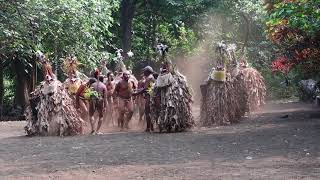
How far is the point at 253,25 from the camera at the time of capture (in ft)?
108

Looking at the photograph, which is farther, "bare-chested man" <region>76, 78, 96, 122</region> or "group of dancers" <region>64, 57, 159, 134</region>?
"bare-chested man" <region>76, 78, 96, 122</region>

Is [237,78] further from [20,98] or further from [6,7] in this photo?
[20,98]

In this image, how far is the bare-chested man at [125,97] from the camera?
559 inches

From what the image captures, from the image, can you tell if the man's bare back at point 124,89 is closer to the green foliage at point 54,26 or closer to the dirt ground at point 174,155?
the dirt ground at point 174,155

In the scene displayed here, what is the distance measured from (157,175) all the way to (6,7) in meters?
10.6

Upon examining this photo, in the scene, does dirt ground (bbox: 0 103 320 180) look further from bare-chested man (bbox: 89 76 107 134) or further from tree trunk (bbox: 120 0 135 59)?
tree trunk (bbox: 120 0 135 59)

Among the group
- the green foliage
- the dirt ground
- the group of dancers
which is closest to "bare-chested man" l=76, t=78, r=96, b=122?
the group of dancers

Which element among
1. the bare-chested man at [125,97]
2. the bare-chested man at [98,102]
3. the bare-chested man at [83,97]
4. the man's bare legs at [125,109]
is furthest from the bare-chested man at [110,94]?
the bare-chested man at [98,102]

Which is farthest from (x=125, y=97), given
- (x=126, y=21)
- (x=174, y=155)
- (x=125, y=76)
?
(x=126, y=21)

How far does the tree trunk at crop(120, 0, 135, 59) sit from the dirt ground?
14.1 m

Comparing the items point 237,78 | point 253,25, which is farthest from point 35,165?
point 253,25

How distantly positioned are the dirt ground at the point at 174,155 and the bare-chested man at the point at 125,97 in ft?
6.06

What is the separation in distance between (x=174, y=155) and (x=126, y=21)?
18.6 meters

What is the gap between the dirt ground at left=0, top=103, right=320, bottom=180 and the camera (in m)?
7.39
